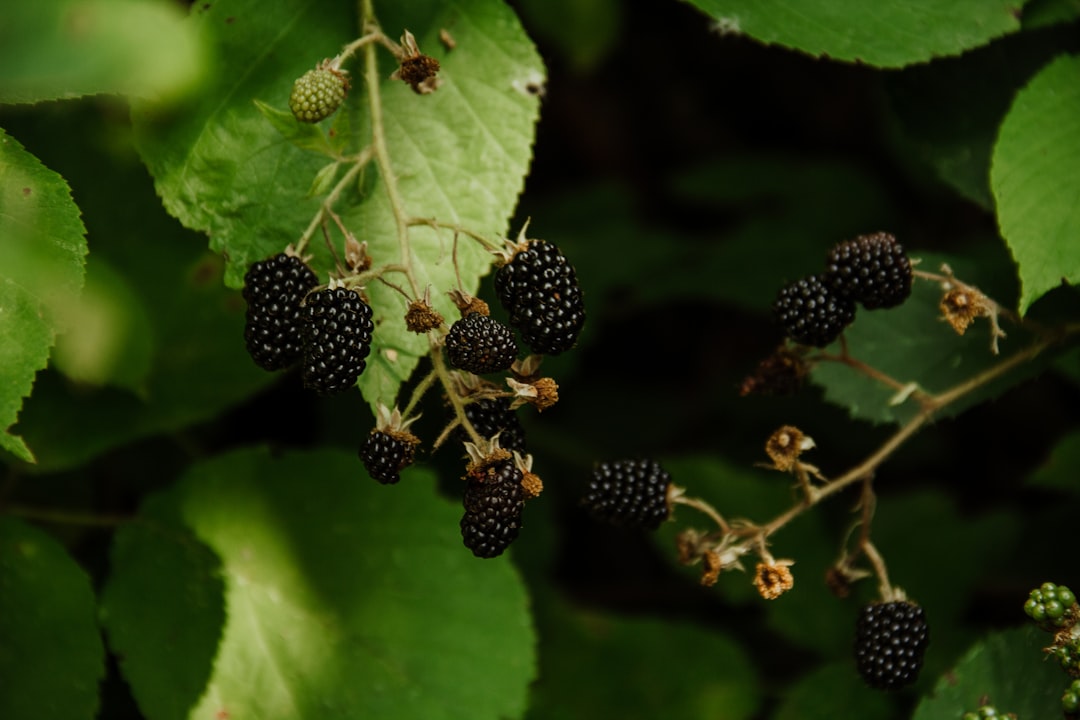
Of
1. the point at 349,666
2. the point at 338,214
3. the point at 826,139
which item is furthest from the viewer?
the point at 826,139

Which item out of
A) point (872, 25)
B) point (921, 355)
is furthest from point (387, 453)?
point (872, 25)

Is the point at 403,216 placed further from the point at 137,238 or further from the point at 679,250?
the point at 679,250

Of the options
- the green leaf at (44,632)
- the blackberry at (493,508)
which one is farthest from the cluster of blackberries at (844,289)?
the green leaf at (44,632)

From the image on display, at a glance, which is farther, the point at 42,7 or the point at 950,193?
the point at 950,193

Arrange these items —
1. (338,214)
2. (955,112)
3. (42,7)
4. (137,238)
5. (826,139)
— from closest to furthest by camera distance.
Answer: (42,7) < (338,214) < (137,238) < (955,112) < (826,139)

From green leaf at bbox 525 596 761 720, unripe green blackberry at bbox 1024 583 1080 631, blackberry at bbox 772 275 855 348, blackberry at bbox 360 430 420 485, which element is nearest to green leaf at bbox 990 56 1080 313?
blackberry at bbox 772 275 855 348

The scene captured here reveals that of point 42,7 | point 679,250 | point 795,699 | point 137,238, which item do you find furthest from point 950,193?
point 42,7
